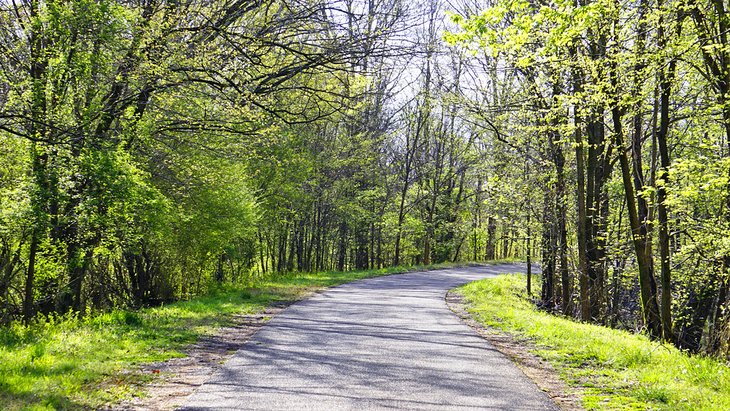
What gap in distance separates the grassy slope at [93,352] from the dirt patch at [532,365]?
14.6 ft

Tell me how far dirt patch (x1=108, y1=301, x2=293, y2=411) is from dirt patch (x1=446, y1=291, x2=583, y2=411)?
12.6 ft

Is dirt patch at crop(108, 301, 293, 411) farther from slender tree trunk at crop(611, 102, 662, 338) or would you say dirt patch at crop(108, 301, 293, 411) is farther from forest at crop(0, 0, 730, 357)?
slender tree trunk at crop(611, 102, 662, 338)

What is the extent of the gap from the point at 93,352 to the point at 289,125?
25.5 ft

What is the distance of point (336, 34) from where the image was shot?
12422 millimetres

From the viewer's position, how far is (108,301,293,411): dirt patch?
580 cm

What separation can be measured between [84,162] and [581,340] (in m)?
9.26

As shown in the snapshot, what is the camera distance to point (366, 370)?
287 inches

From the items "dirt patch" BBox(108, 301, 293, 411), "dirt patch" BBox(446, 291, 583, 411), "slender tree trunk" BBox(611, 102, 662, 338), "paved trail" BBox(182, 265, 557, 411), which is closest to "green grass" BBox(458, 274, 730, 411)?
"dirt patch" BBox(446, 291, 583, 411)

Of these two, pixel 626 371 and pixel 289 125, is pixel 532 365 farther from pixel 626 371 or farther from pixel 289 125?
pixel 289 125

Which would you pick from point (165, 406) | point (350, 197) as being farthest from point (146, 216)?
point (350, 197)

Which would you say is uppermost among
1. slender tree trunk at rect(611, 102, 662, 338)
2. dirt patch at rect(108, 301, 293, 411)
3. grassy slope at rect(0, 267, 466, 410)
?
slender tree trunk at rect(611, 102, 662, 338)

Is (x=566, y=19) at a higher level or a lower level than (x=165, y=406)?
higher

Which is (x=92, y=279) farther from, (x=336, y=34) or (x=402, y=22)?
(x=402, y=22)

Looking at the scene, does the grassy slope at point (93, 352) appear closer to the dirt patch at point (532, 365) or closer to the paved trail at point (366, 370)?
the paved trail at point (366, 370)
